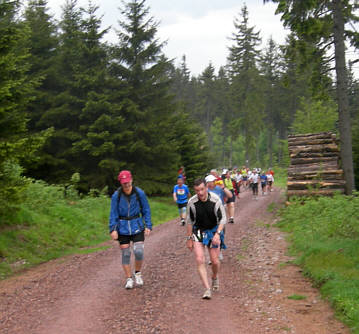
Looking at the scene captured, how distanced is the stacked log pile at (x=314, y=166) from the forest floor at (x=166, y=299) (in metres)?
6.46

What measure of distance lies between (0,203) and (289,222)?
9.91 meters

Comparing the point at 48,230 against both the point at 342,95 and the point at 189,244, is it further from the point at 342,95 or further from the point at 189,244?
the point at 342,95

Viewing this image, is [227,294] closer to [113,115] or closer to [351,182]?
[351,182]

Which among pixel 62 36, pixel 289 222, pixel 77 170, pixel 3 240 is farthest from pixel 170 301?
pixel 62 36

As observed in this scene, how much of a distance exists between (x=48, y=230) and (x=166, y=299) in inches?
288

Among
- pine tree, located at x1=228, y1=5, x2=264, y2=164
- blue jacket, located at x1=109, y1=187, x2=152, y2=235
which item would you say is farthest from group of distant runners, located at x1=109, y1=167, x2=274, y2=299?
pine tree, located at x1=228, y1=5, x2=264, y2=164

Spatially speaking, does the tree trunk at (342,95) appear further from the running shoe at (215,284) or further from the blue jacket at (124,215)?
the blue jacket at (124,215)

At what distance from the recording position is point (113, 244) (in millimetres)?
12945

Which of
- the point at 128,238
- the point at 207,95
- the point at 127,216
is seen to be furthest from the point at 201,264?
the point at 207,95

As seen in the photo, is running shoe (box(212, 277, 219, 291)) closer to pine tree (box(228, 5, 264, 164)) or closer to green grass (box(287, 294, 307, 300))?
green grass (box(287, 294, 307, 300))

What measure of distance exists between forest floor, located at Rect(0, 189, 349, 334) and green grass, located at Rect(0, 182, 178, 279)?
92cm

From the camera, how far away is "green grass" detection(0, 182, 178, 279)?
10328 millimetres

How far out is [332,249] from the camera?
326 inches

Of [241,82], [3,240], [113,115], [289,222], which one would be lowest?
[289,222]
